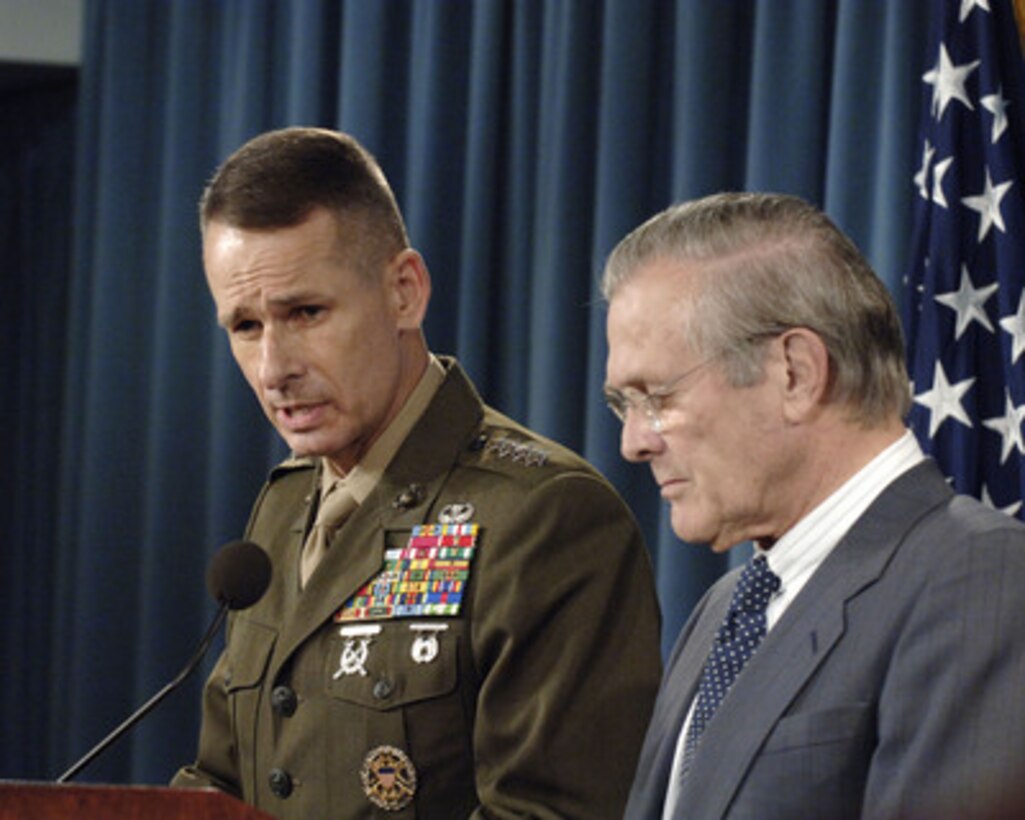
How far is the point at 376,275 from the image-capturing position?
2.59 meters

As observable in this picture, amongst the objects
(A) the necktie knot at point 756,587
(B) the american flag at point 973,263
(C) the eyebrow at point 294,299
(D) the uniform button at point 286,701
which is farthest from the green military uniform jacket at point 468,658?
(B) the american flag at point 973,263

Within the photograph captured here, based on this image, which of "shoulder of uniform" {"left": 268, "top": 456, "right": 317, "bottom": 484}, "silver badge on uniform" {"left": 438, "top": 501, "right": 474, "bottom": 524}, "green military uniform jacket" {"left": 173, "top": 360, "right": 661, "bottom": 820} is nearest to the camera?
"green military uniform jacket" {"left": 173, "top": 360, "right": 661, "bottom": 820}

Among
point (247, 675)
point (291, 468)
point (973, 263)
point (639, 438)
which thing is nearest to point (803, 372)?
point (639, 438)

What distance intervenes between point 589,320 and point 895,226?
2.37ft

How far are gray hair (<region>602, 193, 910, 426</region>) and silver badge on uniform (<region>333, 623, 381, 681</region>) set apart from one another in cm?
71

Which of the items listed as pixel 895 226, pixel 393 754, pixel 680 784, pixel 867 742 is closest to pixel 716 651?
pixel 680 784

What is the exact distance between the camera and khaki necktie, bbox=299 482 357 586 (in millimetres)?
2641

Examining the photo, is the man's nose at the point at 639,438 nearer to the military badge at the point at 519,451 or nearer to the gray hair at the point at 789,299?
the gray hair at the point at 789,299

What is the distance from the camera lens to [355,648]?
2.51 meters

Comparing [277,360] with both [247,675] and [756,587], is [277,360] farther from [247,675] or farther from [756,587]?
[756,587]

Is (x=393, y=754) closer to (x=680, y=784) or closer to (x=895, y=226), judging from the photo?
(x=680, y=784)

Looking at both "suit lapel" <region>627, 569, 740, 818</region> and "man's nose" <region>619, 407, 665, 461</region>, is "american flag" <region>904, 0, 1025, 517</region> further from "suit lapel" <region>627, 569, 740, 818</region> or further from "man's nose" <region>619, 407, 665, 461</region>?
"man's nose" <region>619, 407, 665, 461</region>

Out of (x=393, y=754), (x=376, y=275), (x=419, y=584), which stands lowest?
Result: (x=393, y=754)

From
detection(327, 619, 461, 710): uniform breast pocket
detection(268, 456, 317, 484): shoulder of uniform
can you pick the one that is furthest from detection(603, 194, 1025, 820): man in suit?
detection(268, 456, 317, 484): shoulder of uniform
